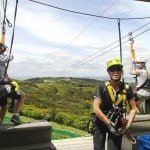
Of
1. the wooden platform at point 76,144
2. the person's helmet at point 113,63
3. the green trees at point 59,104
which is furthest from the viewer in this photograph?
the green trees at point 59,104

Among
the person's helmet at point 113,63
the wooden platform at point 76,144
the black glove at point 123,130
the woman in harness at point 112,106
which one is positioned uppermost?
the person's helmet at point 113,63

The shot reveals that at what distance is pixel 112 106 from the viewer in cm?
520

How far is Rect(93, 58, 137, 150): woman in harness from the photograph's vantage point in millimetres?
5145

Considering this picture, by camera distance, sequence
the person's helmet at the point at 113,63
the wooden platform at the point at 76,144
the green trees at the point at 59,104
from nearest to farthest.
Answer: the person's helmet at the point at 113,63 → the wooden platform at the point at 76,144 → the green trees at the point at 59,104

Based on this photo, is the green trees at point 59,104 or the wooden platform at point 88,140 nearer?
the wooden platform at point 88,140

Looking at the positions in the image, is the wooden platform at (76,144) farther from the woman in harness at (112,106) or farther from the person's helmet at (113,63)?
the person's helmet at (113,63)

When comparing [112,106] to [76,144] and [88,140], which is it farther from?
[88,140]

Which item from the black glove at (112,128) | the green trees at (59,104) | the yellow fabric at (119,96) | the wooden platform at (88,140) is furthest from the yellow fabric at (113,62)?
the green trees at (59,104)

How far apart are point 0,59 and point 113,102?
8.17 feet

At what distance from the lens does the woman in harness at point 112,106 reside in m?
5.14

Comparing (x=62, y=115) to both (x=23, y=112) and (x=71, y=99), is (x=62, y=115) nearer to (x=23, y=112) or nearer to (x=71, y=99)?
(x=23, y=112)

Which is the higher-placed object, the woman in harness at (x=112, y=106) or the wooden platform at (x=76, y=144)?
the woman in harness at (x=112, y=106)

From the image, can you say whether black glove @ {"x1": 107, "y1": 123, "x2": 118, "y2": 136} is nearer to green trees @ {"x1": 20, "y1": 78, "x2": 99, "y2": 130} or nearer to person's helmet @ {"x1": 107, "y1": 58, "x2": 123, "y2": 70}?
person's helmet @ {"x1": 107, "y1": 58, "x2": 123, "y2": 70}

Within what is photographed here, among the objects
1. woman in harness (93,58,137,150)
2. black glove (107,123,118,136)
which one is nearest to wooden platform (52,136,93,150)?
woman in harness (93,58,137,150)
